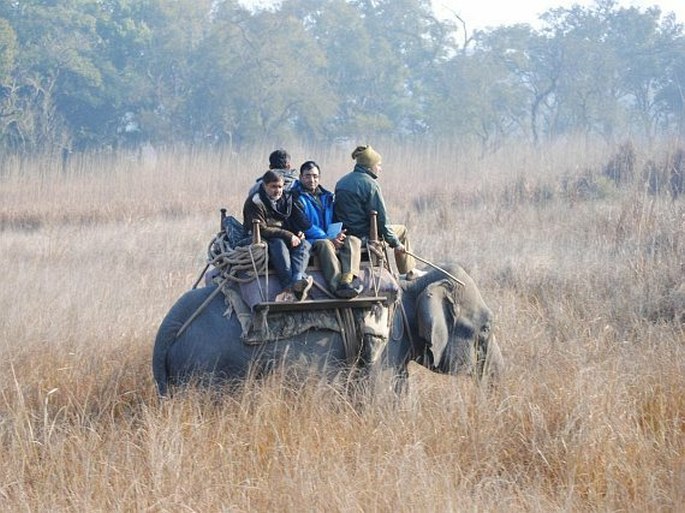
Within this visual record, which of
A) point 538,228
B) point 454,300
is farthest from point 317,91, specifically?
point 454,300

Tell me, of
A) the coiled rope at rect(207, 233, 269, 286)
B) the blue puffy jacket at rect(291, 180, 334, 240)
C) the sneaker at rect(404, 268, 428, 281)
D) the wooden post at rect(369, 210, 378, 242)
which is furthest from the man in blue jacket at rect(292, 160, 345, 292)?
the sneaker at rect(404, 268, 428, 281)

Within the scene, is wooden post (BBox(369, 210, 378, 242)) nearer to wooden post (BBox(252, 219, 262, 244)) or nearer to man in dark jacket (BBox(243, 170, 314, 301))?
man in dark jacket (BBox(243, 170, 314, 301))

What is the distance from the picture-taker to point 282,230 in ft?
20.9

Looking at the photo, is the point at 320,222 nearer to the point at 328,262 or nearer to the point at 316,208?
the point at 316,208

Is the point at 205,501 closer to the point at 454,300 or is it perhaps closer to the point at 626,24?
the point at 454,300

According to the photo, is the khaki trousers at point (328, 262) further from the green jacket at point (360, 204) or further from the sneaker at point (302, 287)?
the green jacket at point (360, 204)

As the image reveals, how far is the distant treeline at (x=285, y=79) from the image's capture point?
1208 inches

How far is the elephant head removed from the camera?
665 cm

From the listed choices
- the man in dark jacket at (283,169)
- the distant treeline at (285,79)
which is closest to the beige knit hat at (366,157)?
the man in dark jacket at (283,169)

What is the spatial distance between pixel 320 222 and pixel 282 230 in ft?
1.40

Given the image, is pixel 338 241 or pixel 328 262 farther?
pixel 338 241

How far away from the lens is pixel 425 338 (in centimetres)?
665

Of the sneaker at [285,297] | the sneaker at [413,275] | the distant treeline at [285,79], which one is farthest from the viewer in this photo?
the distant treeline at [285,79]

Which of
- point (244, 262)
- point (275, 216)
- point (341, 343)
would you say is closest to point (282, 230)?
point (275, 216)
